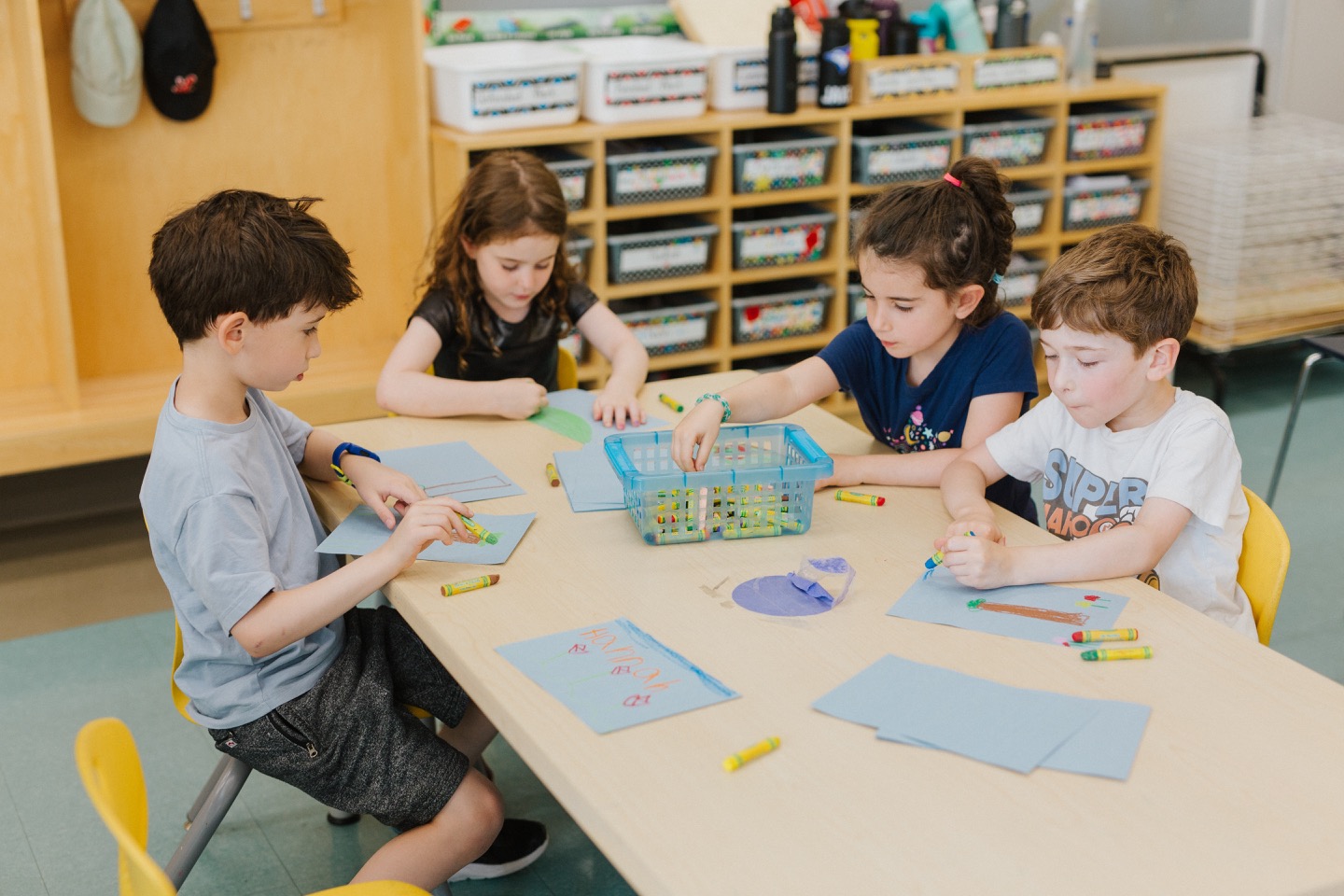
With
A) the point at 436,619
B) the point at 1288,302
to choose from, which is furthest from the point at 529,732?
the point at 1288,302

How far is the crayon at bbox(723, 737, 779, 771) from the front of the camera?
1079mm

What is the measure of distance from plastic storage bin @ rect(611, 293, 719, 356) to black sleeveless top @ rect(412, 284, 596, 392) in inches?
37.7

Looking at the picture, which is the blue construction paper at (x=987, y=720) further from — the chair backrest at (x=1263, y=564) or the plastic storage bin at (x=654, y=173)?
the plastic storage bin at (x=654, y=173)

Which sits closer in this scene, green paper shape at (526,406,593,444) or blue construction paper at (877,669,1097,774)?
blue construction paper at (877,669,1097,774)

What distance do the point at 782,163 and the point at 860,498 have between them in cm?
192

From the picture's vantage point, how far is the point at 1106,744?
111 centimetres

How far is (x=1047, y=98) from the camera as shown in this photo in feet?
12.0

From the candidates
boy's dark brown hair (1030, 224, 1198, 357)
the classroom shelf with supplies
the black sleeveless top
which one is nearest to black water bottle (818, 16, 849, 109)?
the classroom shelf with supplies

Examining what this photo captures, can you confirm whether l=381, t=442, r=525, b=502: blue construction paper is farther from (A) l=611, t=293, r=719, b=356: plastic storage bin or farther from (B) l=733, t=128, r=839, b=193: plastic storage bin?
(B) l=733, t=128, r=839, b=193: plastic storage bin

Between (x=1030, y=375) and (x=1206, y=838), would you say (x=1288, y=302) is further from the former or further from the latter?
(x=1206, y=838)

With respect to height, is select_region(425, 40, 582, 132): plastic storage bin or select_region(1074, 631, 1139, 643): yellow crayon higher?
select_region(425, 40, 582, 132): plastic storage bin

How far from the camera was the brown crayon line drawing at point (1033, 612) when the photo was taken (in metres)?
1.34

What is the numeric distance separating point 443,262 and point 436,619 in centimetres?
101

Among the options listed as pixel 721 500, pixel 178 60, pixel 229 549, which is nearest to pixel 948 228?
pixel 721 500
